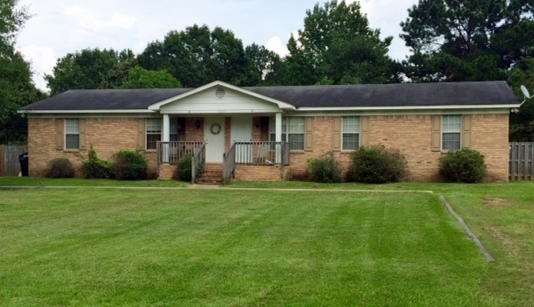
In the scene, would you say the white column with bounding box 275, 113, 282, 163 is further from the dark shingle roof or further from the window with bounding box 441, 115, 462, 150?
the window with bounding box 441, 115, 462, 150

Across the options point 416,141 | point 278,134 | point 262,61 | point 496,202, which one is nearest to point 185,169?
point 278,134

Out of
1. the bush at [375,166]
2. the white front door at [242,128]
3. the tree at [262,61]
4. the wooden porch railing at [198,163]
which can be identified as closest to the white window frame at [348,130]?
the bush at [375,166]

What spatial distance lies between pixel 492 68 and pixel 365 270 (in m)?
35.6

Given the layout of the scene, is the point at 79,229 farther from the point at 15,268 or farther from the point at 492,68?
the point at 492,68

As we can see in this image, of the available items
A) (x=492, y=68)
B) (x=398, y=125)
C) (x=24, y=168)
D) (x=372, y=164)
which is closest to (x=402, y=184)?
(x=372, y=164)

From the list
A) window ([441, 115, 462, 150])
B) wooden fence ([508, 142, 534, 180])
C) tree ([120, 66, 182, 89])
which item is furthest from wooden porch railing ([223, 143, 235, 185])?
tree ([120, 66, 182, 89])

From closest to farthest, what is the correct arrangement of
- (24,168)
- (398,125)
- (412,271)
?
(412,271) → (398,125) → (24,168)

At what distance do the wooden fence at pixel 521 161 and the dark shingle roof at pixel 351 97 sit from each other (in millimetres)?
2203

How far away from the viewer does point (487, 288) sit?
5668mm

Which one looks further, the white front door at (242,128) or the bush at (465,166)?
the white front door at (242,128)

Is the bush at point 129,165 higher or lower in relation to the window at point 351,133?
lower

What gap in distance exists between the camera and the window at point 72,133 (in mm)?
23688

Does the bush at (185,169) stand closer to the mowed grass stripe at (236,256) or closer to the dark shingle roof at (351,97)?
the dark shingle roof at (351,97)

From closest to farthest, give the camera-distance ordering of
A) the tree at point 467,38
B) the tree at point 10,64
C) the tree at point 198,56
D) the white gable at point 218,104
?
the tree at point 10,64, the white gable at point 218,104, the tree at point 467,38, the tree at point 198,56
